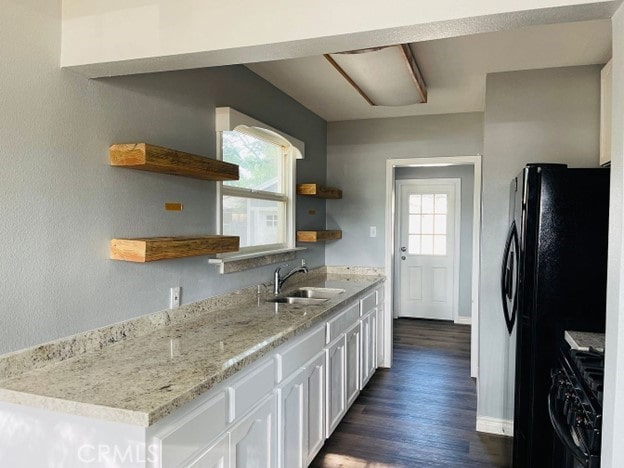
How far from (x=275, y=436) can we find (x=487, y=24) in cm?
178

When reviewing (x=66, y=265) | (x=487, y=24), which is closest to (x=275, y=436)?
(x=66, y=265)

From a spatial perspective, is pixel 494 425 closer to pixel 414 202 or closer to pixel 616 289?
pixel 616 289

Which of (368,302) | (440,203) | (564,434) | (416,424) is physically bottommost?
(416,424)

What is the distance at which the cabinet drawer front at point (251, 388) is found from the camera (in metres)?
1.65

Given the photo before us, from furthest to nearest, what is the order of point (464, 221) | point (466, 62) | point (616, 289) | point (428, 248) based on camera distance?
point (428, 248) → point (464, 221) → point (466, 62) → point (616, 289)

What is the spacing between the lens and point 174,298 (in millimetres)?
2219

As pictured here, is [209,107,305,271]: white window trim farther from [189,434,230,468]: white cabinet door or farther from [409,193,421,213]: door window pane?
[409,193,421,213]: door window pane

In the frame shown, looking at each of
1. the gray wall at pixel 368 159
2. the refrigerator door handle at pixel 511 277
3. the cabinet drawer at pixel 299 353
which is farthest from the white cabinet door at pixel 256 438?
the gray wall at pixel 368 159

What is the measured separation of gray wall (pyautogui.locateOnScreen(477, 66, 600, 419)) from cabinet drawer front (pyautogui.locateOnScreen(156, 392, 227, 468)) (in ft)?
7.00

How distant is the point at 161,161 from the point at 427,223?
5.00m

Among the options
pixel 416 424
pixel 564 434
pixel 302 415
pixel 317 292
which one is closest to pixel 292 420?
A: pixel 302 415

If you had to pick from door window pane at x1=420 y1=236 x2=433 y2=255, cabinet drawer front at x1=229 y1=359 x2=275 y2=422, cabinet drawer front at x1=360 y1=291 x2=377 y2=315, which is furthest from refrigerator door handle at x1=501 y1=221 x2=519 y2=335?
door window pane at x1=420 y1=236 x2=433 y2=255

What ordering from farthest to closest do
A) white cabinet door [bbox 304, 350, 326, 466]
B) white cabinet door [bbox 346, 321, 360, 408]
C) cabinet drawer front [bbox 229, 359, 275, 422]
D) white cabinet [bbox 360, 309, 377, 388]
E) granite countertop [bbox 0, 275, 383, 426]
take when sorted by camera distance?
white cabinet [bbox 360, 309, 377, 388] → white cabinet door [bbox 346, 321, 360, 408] → white cabinet door [bbox 304, 350, 326, 466] → cabinet drawer front [bbox 229, 359, 275, 422] → granite countertop [bbox 0, 275, 383, 426]

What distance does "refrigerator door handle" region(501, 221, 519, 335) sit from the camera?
249 cm
